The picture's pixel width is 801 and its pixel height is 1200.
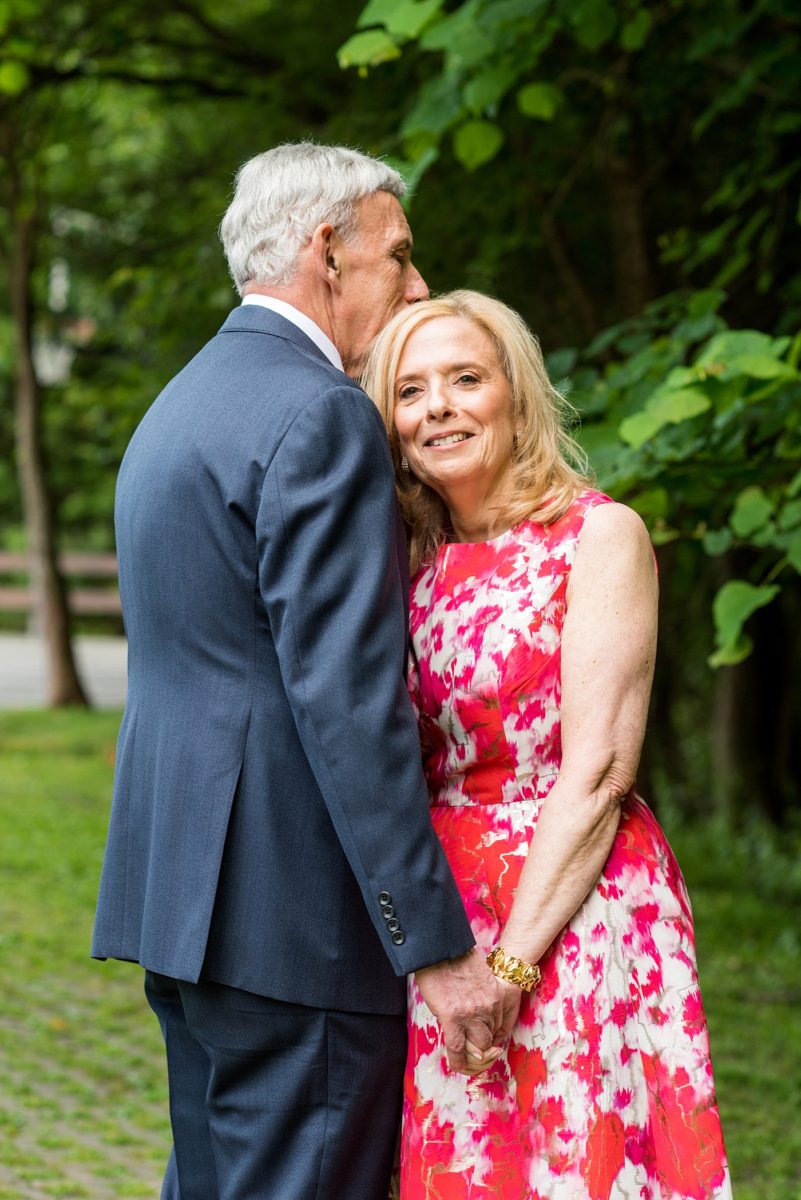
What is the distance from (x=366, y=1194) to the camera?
229 cm

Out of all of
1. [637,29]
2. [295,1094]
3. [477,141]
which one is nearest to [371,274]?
[295,1094]

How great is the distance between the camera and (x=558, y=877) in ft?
7.47

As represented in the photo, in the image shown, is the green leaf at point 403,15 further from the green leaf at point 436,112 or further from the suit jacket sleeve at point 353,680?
the suit jacket sleeve at point 353,680

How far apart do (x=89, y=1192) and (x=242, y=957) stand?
236 cm

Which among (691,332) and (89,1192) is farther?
Result: (89,1192)

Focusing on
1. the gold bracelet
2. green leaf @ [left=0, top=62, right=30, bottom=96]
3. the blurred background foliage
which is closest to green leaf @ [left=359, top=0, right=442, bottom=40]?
the blurred background foliage

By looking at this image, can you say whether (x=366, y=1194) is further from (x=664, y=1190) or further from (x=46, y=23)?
(x=46, y=23)

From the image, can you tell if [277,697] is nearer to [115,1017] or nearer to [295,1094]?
[295,1094]

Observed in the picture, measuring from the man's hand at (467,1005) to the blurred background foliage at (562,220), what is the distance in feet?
5.00

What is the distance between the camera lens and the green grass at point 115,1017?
446cm

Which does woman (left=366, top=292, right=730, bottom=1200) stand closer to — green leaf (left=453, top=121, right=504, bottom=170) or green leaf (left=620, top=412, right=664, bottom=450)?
green leaf (left=620, top=412, right=664, bottom=450)

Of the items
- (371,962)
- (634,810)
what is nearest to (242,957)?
(371,962)

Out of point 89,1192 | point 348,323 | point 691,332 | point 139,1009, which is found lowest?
point 139,1009

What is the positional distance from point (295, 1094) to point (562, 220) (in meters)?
6.37
